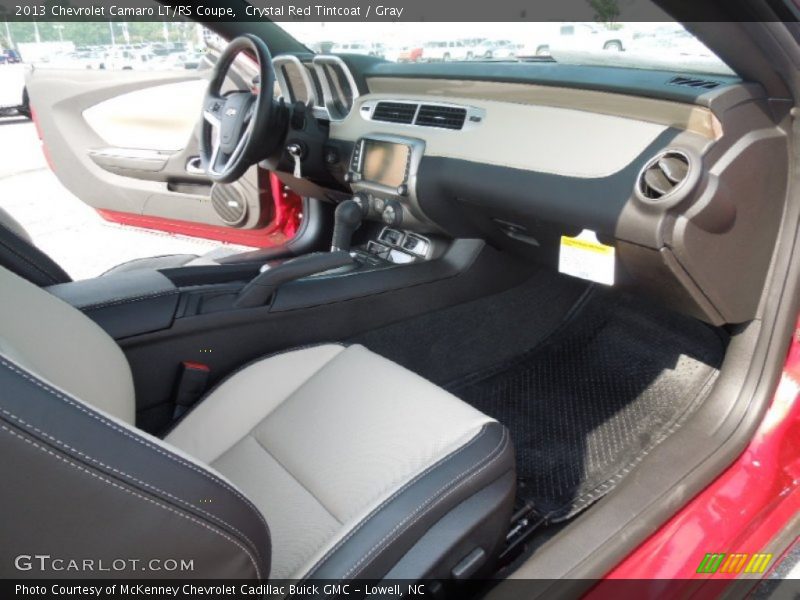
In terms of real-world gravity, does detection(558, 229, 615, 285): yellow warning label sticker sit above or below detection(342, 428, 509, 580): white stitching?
above

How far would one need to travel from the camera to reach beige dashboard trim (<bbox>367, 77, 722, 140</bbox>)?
1264 mm

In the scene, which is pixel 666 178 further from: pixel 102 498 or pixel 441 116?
pixel 102 498

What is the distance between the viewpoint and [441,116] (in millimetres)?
1812

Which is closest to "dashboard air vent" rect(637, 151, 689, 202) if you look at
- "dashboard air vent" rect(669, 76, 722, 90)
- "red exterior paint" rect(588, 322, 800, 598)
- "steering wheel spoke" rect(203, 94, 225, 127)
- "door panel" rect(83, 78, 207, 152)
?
"dashboard air vent" rect(669, 76, 722, 90)

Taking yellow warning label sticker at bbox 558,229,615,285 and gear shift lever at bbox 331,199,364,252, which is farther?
gear shift lever at bbox 331,199,364,252

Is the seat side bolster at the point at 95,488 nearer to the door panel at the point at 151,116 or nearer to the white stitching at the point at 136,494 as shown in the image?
the white stitching at the point at 136,494

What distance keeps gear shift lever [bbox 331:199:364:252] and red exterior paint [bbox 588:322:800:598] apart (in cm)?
131

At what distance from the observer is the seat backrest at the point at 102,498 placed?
0.58m

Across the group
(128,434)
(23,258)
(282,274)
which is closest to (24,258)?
(23,258)

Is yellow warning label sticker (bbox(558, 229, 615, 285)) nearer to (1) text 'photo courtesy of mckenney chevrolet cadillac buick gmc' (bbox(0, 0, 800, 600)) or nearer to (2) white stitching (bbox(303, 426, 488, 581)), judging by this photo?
(1) text 'photo courtesy of mckenney chevrolet cadillac buick gmc' (bbox(0, 0, 800, 600))

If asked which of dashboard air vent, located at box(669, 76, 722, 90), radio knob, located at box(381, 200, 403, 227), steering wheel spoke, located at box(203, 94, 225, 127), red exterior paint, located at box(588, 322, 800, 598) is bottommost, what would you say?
red exterior paint, located at box(588, 322, 800, 598)

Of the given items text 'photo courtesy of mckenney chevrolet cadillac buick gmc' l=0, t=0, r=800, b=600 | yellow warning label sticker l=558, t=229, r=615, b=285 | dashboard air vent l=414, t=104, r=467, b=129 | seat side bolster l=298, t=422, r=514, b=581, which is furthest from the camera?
dashboard air vent l=414, t=104, r=467, b=129

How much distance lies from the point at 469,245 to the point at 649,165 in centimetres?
90

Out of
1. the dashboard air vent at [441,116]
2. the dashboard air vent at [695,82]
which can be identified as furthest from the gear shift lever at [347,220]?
the dashboard air vent at [695,82]
